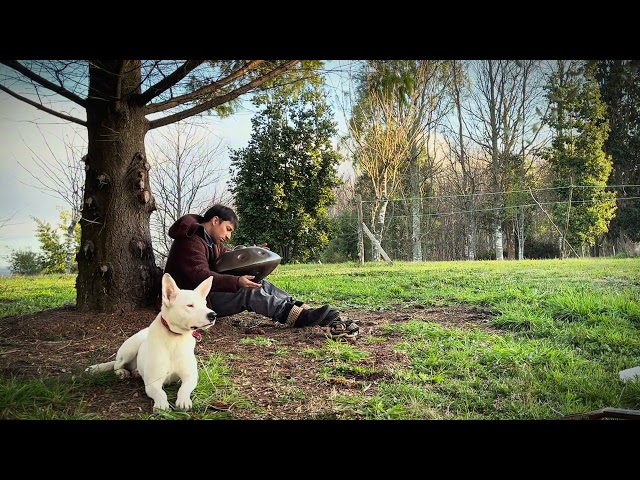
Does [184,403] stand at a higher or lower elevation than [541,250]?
lower

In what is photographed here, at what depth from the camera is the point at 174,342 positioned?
2135 millimetres

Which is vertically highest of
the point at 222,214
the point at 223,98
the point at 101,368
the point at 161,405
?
the point at 223,98

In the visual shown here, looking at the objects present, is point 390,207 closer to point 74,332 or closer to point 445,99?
point 445,99

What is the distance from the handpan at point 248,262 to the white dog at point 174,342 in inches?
18.4

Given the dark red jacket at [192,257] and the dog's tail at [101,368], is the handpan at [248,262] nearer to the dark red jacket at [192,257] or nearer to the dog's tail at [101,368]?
the dark red jacket at [192,257]

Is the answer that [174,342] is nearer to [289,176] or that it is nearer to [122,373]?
[122,373]

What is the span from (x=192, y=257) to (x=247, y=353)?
557mm

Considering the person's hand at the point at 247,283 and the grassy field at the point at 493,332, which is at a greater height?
the person's hand at the point at 247,283

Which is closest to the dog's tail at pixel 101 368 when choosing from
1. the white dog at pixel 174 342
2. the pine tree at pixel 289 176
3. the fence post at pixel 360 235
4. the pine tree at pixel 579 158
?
the white dog at pixel 174 342

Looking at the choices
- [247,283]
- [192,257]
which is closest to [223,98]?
[192,257]

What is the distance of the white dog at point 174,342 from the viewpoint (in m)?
2.09

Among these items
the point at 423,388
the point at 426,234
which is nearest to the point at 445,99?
the point at 426,234

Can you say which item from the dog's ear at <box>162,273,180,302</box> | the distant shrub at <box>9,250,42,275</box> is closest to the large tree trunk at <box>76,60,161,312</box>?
the distant shrub at <box>9,250,42,275</box>

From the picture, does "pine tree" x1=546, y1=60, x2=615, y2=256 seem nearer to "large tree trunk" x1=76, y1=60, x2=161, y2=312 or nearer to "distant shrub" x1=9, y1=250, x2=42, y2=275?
"large tree trunk" x1=76, y1=60, x2=161, y2=312
